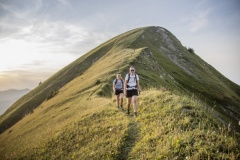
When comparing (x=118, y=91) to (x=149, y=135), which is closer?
(x=149, y=135)

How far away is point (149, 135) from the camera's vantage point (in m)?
11.6

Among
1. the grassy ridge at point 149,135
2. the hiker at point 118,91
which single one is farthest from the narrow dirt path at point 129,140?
the hiker at point 118,91

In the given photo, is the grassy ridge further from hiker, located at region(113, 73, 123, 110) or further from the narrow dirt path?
hiker, located at region(113, 73, 123, 110)

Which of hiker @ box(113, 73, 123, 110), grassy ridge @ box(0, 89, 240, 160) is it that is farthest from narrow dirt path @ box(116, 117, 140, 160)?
hiker @ box(113, 73, 123, 110)

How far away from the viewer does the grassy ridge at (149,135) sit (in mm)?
9148

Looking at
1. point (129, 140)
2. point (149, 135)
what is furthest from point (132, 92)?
point (149, 135)

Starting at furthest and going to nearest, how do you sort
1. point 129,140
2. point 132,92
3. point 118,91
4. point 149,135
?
1. point 118,91
2. point 132,92
3. point 129,140
4. point 149,135

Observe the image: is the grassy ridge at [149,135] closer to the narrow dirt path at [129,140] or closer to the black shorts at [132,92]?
the narrow dirt path at [129,140]

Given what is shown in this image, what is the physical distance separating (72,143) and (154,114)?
19.3 feet

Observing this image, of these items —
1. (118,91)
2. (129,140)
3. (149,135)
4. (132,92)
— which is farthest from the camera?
(118,91)

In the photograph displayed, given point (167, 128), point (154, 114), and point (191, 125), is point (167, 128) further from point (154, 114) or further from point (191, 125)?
point (154, 114)

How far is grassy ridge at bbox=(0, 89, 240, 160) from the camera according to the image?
915 cm

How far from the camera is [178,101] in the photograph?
14.0 metres

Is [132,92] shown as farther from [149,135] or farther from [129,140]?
[149,135]
